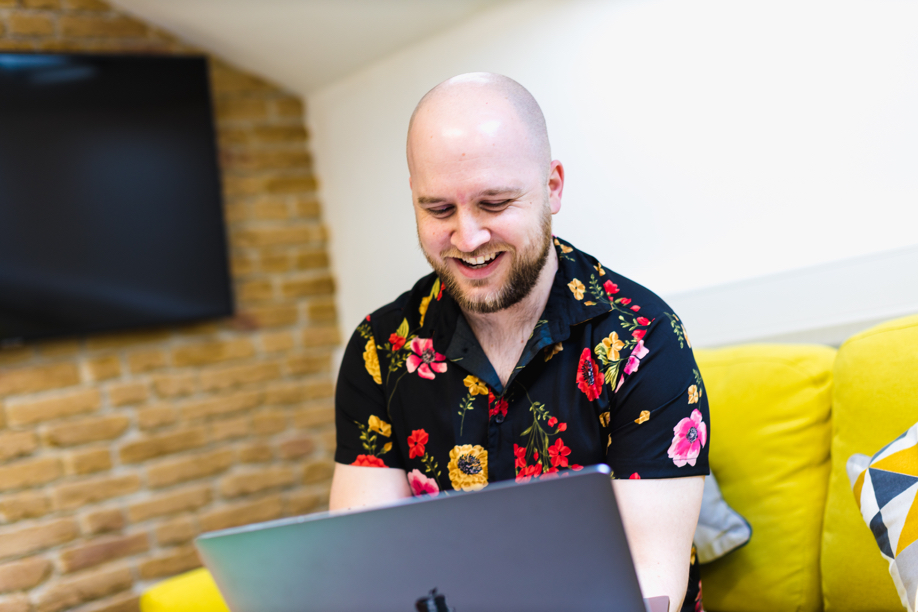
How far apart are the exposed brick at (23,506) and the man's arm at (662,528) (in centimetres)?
179

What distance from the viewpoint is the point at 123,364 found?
7.59 ft

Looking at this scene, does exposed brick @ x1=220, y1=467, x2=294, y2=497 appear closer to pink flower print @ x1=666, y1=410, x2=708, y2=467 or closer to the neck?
the neck

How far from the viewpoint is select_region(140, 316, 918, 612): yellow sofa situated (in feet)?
3.97

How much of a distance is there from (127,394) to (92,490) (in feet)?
0.96

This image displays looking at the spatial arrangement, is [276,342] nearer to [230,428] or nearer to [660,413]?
[230,428]

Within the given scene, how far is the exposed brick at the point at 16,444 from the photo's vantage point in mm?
2094

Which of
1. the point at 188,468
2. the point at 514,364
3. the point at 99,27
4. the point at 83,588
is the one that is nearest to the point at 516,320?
the point at 514,364

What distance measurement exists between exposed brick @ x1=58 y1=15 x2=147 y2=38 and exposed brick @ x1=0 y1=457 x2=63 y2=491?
1.27 meters

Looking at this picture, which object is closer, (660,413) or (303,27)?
(660,413)

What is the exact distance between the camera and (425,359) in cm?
130

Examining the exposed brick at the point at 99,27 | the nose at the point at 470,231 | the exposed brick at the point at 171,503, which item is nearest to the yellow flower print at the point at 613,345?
the nose at the point at 470,231

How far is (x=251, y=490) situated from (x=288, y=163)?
1138 mm

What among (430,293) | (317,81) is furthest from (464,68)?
(430,293)

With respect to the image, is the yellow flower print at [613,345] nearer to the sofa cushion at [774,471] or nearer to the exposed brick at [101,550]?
the sofa cushion at [774,471]
